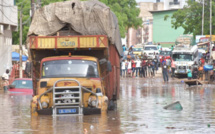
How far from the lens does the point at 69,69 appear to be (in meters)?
18.8

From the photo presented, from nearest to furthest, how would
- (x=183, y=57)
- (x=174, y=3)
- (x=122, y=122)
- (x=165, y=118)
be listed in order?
1. (x=122, y=122)
2. (x=165, y=118)
3. (x=183, y=57)
4. (x=174, y=3)

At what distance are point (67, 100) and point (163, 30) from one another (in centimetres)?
10328

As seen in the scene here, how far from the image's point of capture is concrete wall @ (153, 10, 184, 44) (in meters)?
119

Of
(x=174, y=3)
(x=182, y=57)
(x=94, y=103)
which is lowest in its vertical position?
(x=94, y=103)

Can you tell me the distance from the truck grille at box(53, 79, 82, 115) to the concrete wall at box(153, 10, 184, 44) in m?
101

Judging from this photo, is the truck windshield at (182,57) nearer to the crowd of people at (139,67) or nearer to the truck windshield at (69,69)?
the crowd of people at (139,67)

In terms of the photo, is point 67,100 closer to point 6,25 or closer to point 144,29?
point 6,25

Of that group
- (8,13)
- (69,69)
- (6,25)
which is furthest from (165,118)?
(6,25)

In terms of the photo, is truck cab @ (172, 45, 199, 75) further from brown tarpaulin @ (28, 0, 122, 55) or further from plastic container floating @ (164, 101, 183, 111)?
brown tarpaulin @ (28, 0, 122, 55)

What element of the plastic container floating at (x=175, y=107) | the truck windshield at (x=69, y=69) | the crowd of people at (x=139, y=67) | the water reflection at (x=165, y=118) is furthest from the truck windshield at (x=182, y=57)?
the truck windshield at (x=69, y=69)

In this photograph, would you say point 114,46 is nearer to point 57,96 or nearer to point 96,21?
point 96,21

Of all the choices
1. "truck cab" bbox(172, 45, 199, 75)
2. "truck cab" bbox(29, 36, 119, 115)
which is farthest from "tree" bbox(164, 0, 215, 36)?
"truck cab" bbox(29, 36, 119, 115)

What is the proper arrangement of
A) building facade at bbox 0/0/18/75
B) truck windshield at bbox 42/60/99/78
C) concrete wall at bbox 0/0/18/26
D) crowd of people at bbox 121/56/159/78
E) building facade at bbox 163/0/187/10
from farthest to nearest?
building facade at bbox 163/0/187/10 → crowd of people at bbox 121/56/159/78 → building facade at bbox 0/0/18/75 → concrete wall at bbox 0/0/18/26 → truck windshield at bbox 42/60/99/78

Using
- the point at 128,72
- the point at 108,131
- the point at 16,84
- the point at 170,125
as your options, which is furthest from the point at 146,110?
the point at 128,72
